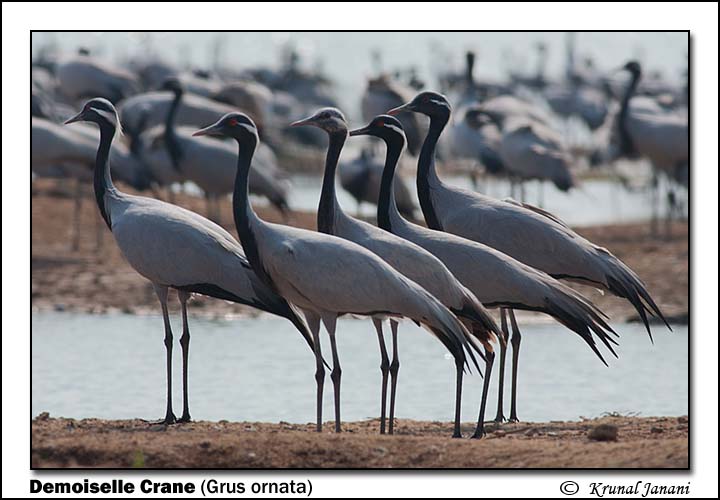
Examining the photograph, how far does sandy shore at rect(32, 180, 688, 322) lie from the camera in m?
14.7

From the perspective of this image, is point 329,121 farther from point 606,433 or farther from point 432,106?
point 606,433

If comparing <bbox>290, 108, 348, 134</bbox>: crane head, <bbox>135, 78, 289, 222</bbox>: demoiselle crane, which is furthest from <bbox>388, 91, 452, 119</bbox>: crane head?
<bbox>135, 78, 289, 222</bbox>: demoiselle crane

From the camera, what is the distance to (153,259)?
9141 millimetres

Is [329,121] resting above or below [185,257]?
above

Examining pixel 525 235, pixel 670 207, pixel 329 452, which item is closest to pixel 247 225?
pixel 329 452

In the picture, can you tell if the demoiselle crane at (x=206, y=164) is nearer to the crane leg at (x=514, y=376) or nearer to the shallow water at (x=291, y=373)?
the shallow water at (x=291, y=373)

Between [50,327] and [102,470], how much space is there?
6625 millimetres

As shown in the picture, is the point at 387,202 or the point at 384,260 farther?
the point at 387,202

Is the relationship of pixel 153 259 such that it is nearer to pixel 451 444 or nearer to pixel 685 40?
pixel 451 444

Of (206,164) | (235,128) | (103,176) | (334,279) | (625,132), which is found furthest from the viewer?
(625,132)

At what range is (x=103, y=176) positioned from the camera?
9680 millimetres

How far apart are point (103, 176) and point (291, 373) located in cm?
317

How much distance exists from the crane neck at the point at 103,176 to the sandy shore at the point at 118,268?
4667 mm

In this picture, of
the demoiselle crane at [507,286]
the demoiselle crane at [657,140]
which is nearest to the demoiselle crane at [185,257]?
the demoiselle crane at [507,286]
